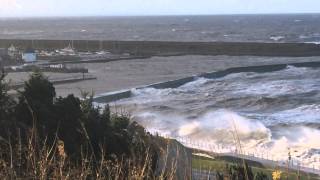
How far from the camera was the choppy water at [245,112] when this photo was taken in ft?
74.5

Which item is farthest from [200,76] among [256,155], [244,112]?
[256,155]

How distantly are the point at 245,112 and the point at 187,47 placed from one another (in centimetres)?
4166

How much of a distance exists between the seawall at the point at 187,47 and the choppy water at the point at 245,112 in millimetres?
19958

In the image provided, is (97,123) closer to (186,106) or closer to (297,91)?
(186,106)

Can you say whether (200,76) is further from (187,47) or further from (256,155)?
(187,47)

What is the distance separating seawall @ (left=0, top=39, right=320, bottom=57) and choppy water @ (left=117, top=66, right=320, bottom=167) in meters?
20.0

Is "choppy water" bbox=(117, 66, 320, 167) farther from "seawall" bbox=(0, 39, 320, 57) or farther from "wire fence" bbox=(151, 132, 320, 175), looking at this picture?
"seawall" bbox=(0, 39, 320, 57)

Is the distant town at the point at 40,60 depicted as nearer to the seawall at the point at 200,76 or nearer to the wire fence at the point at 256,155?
the seawall at the point at 200,76

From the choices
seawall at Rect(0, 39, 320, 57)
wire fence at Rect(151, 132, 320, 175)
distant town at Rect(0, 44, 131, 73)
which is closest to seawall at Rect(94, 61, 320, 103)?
distant town at Rect(0, 44, 131, 73)

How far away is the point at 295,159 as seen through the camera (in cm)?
1925

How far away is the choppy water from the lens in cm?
2270

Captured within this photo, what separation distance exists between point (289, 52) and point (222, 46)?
8138 millimetres

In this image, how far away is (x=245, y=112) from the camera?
1204 inches

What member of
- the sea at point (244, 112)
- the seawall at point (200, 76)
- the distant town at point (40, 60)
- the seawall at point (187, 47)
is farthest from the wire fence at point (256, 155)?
the seawall at point (187, 47)
